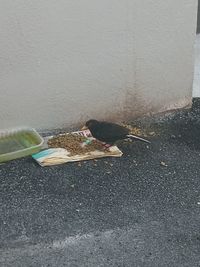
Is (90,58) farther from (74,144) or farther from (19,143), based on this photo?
(19,143)

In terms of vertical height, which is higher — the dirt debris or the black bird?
the black bird

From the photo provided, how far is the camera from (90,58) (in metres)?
5.43

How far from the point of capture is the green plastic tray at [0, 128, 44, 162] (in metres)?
5.05

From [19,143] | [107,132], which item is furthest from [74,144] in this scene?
[19,143]

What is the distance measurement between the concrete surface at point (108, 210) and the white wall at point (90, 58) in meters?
0.56

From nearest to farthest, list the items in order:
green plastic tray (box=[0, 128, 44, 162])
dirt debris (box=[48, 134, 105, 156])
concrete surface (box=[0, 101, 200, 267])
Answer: concrete surface (box=[0, 101, 200, 267]), green plastic tray (box=[0, 128, 44, 162]), dirt debris (box=[48, 134, 105, 156])

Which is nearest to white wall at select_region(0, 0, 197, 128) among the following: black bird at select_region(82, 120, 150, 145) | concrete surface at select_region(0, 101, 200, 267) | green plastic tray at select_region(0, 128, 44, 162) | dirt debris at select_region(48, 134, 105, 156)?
green plastic tray at select_region(0, 128, 44, 162)

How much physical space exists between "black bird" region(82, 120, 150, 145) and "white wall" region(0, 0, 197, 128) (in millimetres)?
394

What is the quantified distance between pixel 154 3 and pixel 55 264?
2832 mm

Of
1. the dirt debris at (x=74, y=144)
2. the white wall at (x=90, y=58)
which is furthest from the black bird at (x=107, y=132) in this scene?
the white wall at (x=90, y=58)

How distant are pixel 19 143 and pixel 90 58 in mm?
1035

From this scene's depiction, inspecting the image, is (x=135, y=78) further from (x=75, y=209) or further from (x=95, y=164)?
(x=75, y=209)

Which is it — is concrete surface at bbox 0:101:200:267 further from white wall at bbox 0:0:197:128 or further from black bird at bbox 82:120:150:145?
white wall at bbox 0:0:197:128

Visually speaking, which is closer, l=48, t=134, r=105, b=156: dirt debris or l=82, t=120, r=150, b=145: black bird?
l=82, t=120, r=150, b=145: black bird
